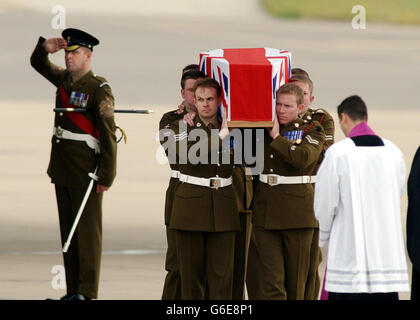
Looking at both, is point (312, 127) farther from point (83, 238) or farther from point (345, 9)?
point (345, 9)

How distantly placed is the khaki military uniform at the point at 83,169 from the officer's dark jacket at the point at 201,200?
70 cm

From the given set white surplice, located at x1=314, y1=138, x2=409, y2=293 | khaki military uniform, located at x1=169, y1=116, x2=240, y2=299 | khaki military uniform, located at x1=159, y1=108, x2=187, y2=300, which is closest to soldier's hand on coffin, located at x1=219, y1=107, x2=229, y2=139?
khaki military uniform, located at x1=169, y1=116, x2=240, y2=299

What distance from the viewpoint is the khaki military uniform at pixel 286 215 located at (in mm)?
9508

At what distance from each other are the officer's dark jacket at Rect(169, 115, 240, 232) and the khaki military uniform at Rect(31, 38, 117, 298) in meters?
0.70

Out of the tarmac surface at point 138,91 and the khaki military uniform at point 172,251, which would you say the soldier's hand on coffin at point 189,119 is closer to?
the khaki military uniform at point 172,251

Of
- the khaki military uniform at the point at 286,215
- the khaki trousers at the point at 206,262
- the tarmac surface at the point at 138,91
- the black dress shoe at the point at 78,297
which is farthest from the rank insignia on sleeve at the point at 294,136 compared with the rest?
the tarmac surface at the point at 138,91

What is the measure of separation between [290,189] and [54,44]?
1.81m

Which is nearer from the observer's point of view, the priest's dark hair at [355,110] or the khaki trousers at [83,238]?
the priest's dark hair at [355,110]

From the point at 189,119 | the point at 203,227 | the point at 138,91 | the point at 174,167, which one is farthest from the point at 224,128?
the point at 138,91

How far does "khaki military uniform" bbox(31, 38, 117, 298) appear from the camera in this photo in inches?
391

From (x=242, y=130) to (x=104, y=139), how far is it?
1.00 metres

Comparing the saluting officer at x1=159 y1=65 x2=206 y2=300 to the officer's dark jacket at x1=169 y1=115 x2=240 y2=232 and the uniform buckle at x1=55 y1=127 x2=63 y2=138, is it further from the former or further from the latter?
the uniform buckle at x1=55 y1=127 x2=63 y2=138

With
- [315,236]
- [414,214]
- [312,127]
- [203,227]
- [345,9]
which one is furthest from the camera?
[345,9]

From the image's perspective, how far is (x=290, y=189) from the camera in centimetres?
963
